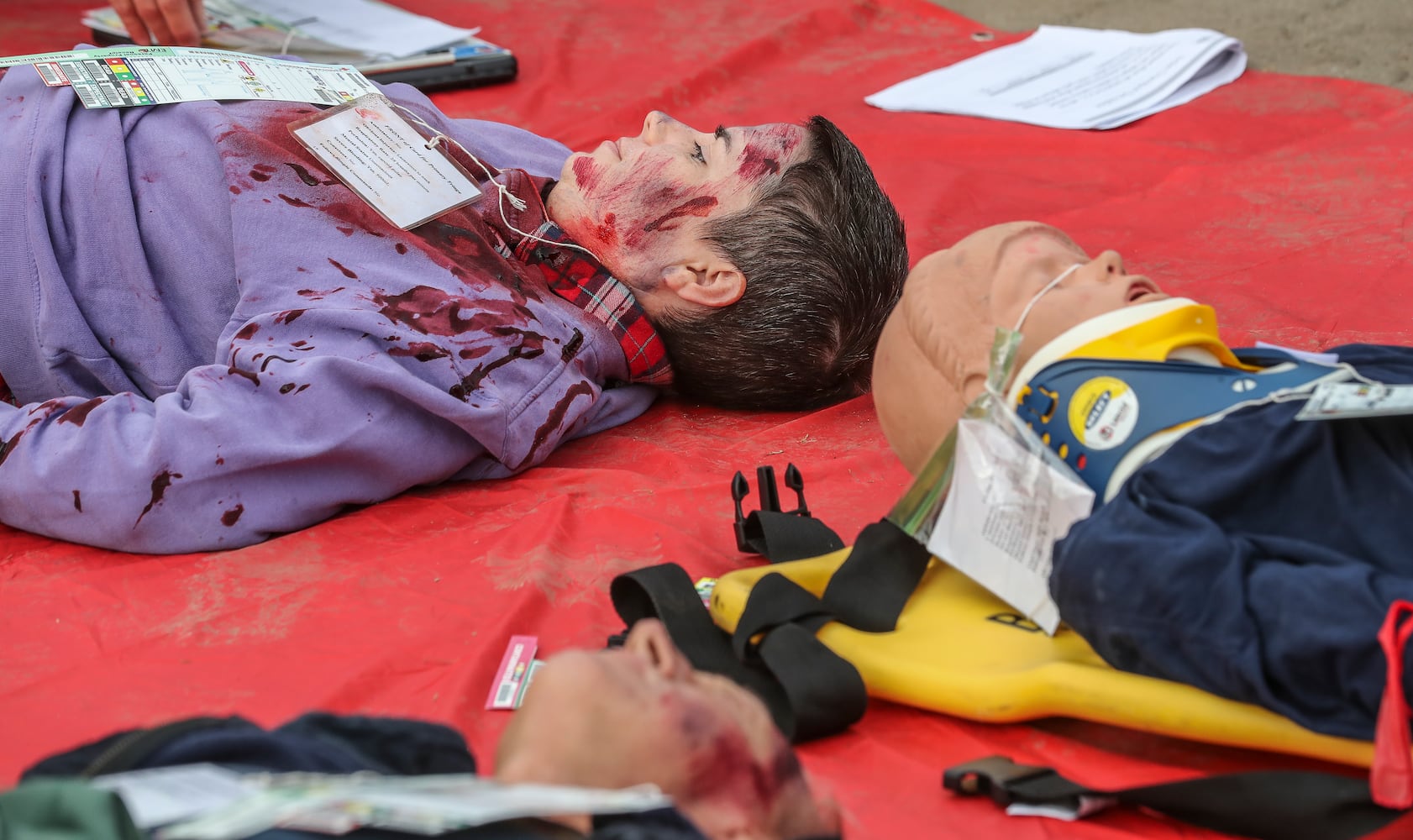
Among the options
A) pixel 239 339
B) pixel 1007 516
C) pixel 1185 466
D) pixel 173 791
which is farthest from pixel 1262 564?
pixel 239 339

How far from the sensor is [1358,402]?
45.4 inches

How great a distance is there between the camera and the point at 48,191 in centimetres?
194

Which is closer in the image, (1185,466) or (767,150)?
(1185,466)

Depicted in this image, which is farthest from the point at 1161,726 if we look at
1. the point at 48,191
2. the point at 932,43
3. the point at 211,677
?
the point at 932,43

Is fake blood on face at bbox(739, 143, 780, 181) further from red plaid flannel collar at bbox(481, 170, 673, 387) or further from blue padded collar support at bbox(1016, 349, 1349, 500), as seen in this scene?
blue padded collar support at bbox(1016, 349, 1349, 500)

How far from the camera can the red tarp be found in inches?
52.0

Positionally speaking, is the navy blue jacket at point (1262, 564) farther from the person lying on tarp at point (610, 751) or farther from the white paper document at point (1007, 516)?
the person lying on tarp at point (610, 751)

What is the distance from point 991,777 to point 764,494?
22.6 inches

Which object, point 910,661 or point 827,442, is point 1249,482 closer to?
point 910,661

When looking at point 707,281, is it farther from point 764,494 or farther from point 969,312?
point 969,312

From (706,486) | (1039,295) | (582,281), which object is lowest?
(706,486)

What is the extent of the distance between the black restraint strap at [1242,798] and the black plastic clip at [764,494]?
51 cm

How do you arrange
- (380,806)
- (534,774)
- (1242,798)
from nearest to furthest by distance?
(380,806) < (534,774) < (1242,798)

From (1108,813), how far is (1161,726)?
0.10 meters
